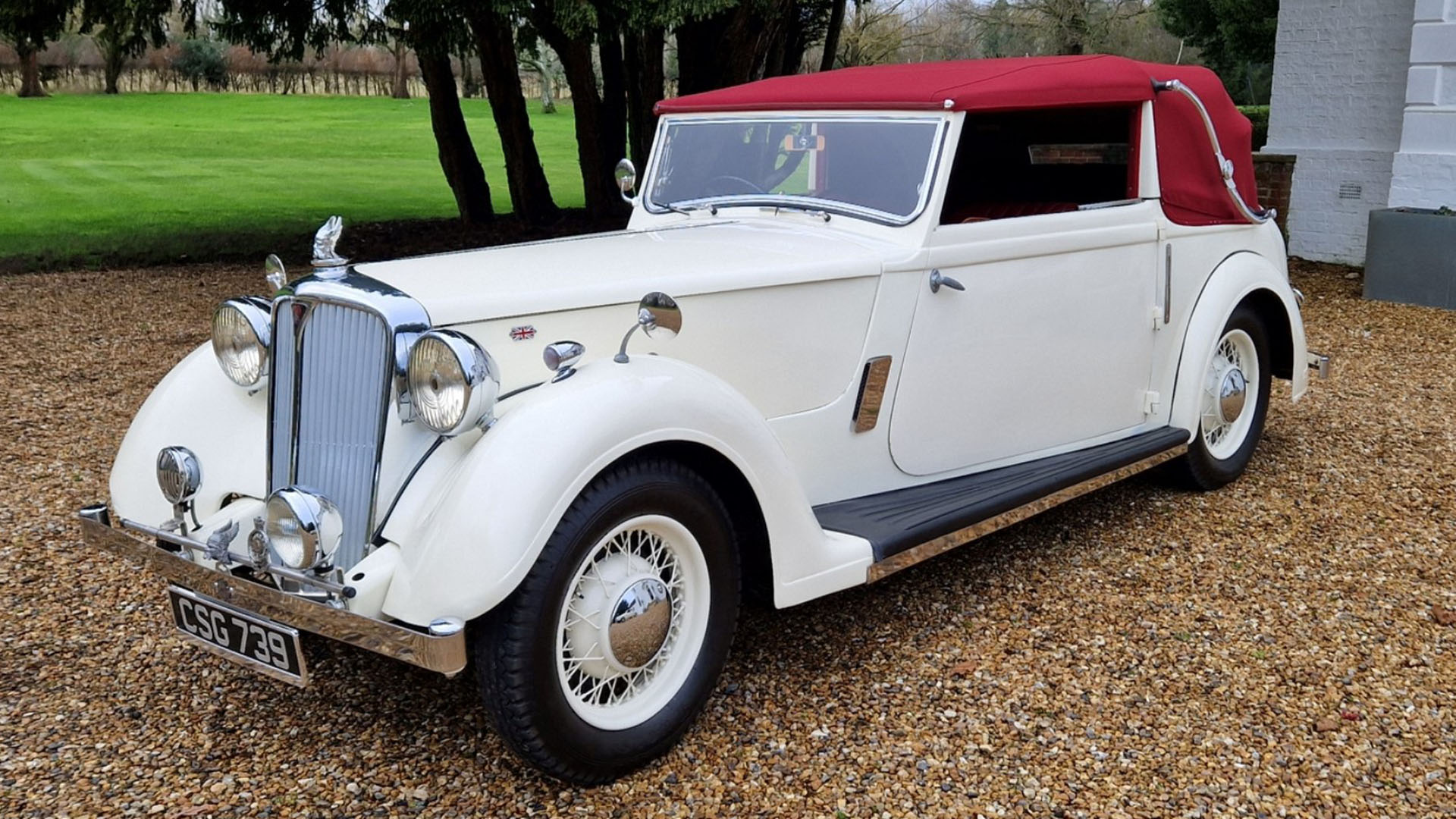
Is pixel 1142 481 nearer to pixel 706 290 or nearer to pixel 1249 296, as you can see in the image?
pixel 1249 296

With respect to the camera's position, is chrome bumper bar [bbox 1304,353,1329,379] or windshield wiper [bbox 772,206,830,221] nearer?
windshield wiper [bbox 772,206,830,221]

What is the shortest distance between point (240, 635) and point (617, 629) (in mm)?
867

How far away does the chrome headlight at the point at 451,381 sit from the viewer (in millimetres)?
2582

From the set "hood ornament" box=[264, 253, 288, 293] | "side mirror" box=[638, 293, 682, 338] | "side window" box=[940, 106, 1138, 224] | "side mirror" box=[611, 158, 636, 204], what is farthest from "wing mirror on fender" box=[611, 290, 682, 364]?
"side window" box=[940, 106, 1138, 224]

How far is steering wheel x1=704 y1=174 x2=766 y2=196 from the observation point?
407 cm

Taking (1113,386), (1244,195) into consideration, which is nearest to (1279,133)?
(1244,195)

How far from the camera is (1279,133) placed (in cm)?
1193

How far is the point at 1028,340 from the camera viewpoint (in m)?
3.94

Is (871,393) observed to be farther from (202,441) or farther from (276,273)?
(202,441)

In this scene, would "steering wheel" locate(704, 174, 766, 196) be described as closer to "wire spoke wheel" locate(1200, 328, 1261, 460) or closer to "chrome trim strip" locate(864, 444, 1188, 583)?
"chrome trim strip" locate(864, 444, 1188, 583)

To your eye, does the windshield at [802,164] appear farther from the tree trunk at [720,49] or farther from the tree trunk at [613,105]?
the tree trunk at [613,105]

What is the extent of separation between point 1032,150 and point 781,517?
2.71m

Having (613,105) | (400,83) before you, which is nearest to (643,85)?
(613,105)

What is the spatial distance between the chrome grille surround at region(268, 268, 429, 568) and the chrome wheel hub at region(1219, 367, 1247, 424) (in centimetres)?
347
